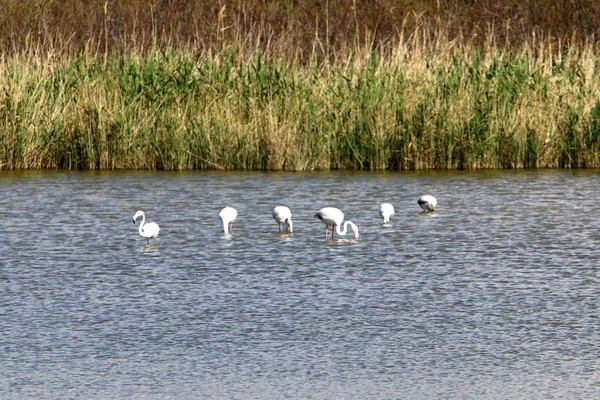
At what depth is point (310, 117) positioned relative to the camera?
13.6 metres

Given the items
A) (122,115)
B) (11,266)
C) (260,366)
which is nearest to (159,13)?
(122,115)

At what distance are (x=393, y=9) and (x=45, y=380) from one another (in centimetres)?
2017

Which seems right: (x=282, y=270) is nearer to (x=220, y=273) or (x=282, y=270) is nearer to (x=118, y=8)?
(x=220, y=273)

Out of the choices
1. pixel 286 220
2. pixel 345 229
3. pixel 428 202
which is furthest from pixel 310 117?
pixel 345 229

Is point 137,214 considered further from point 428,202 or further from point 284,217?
point 428,202

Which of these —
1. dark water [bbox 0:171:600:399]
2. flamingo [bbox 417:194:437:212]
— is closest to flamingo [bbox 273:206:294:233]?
dark water [bbox 0:171:600:399]

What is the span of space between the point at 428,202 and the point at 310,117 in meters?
3.68

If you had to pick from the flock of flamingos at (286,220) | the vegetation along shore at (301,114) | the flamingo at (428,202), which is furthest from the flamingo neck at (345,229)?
the vegetation along shore at (301,114)

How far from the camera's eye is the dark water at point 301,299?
495 centimetres

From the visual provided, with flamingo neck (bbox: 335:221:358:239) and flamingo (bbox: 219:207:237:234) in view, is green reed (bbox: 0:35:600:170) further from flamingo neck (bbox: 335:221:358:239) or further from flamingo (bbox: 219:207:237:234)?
flamingo neck (bbox: 335:221:358:239)

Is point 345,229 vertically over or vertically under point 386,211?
under

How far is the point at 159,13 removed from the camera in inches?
950

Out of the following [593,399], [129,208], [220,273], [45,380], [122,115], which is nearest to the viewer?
[593,399]

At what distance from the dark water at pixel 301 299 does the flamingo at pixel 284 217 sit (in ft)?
0.47
